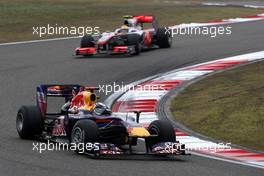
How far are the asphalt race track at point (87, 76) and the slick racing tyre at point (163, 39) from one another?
0.37 m

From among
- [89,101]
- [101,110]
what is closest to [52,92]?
[89,101]

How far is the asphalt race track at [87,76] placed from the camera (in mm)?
12227

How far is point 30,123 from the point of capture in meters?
14.8

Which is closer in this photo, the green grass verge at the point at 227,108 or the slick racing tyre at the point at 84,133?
the slick racing tyre at the point at 84,133

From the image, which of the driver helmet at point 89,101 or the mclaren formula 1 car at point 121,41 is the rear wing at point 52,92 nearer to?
the driver helmet at point 89,101

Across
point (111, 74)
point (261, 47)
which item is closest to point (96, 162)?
point (111, 74)

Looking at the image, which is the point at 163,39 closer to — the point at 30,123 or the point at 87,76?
the point at 87,76

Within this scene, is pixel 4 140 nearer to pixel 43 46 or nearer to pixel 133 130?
pixel 133 130

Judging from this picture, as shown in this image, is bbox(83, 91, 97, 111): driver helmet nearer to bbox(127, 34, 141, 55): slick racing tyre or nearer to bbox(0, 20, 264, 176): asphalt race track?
bbox(0, 20, 264, 176): asphalt race track

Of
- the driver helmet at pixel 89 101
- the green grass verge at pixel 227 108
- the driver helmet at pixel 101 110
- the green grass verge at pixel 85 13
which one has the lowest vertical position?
the green grass verge at pixel 227 108

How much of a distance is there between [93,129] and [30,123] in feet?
6.51

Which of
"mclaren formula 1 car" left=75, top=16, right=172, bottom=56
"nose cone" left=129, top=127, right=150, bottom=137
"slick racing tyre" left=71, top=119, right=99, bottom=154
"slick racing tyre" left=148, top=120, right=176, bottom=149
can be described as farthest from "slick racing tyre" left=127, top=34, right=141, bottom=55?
"slick racing tyre" left=71, top=119, right=99, bottom=154

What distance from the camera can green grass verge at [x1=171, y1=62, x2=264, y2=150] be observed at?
15.8m

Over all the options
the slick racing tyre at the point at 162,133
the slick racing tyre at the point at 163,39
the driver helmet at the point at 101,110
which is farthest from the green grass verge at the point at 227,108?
the slick racing tyre at the point at 163,39
